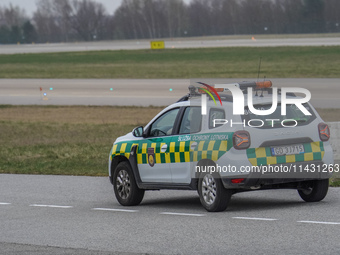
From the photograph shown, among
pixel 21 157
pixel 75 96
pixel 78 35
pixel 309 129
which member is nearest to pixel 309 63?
pixel 75 96

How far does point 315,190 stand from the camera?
11164 millimetres

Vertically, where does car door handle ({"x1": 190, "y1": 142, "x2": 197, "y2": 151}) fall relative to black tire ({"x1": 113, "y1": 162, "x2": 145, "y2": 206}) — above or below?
above

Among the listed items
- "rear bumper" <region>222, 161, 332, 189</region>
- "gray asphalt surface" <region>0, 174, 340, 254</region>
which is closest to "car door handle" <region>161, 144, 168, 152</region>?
"gray asphalt surface" <region>0, 174, 340, 254</region>

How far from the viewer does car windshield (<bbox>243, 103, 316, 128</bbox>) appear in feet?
33.9

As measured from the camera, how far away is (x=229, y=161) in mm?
10211

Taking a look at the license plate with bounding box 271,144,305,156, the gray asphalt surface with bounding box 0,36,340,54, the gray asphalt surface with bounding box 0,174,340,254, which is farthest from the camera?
the gray asphalt surface with bounding box 0,36,340,54

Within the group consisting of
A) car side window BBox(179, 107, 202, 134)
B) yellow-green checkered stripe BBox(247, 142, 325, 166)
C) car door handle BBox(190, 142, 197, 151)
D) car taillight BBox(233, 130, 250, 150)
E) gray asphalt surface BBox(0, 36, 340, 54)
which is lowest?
gray asphalt surface BBox(0, 36, 340, 54)

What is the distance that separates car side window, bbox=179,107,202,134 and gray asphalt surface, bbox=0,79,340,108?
1983 cm

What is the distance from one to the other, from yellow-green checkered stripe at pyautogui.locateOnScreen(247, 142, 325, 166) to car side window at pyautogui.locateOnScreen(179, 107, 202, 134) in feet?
3.26

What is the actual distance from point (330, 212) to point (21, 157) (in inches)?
494

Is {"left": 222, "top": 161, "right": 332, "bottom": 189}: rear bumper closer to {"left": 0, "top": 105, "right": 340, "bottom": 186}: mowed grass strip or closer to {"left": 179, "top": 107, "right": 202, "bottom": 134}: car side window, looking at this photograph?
{"left": 179, "top": 107, "right": 202, "bottom": 134}: car side window

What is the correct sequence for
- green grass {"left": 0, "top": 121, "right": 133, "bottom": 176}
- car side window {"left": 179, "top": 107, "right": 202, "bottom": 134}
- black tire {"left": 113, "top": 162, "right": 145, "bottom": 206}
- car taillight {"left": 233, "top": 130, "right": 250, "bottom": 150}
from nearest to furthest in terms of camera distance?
car taillight {"left": 233, "top": 130, "right": 250, "bottom": 150} < car side window {"left": 179, "top": 107, "right": 202, "bottom": 134} < black tire {"left": 113, "top": 162, "right": 145, "bottom": 206} < green grass {"left": 0, "top": 121, "right": 133, "bottom": 176}

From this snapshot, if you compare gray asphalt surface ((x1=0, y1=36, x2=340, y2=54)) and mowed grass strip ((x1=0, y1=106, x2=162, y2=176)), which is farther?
gray asphalt surface ((x1=0, y1=36, x2=340, y2=54))

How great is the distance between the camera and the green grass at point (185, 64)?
4962cm
